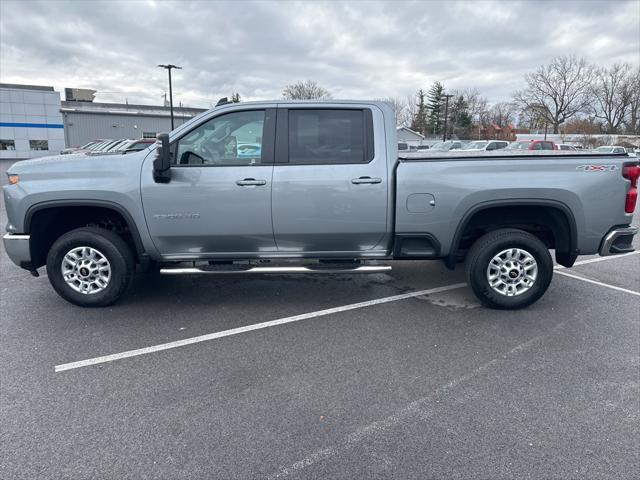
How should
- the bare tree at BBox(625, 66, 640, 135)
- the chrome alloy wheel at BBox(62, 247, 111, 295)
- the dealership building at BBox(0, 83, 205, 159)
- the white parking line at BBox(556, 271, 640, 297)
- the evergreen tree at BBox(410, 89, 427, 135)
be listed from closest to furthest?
1. the chrome alloy wheel at BBox(62, 247, 111, 295)
2. the white parking line at BBox(556, 271, 640, 297)
3. the dealership building at BBox(0, 83, 205, 159)
4. the bare tree at BBox(625, 66, 640, 135)
5. the evergreen tree at BBox(410, 89, 427, 135)

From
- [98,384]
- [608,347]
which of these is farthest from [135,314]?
[608,347]

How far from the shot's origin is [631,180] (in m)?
4.27

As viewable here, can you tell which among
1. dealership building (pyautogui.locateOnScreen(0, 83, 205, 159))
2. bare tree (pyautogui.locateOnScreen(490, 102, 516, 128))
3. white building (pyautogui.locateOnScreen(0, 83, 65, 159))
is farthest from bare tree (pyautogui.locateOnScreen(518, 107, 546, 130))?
white building (pyautogui.locateOnScreen(0, 83, 65, 159))

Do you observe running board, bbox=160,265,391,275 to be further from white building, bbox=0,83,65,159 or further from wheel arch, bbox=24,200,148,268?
white building, bbox=0,83,65,159

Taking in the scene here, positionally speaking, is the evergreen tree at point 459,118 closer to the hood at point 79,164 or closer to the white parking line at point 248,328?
the white parking line at point 248,328

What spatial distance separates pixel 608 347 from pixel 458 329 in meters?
1.26

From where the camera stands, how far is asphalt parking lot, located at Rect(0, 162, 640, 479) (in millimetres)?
2451

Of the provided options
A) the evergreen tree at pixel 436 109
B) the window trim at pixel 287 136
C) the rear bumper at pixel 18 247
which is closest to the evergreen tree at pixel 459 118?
the evergreen tree at pixel 436 109

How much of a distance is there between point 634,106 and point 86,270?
82.3 meters

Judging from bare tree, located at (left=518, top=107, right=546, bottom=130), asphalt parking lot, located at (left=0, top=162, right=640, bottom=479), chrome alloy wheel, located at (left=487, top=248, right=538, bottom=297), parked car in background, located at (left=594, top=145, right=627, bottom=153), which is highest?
bare tree, located at (left=518, top=107, right=546, bottom=130)

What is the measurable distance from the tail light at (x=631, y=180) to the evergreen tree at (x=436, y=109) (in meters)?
76.1

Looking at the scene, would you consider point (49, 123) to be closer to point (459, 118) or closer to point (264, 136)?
point (264, 136)

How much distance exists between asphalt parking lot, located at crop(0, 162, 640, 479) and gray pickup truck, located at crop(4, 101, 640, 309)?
0.53 m

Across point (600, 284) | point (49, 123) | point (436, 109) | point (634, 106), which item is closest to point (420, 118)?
point (436, 109)
